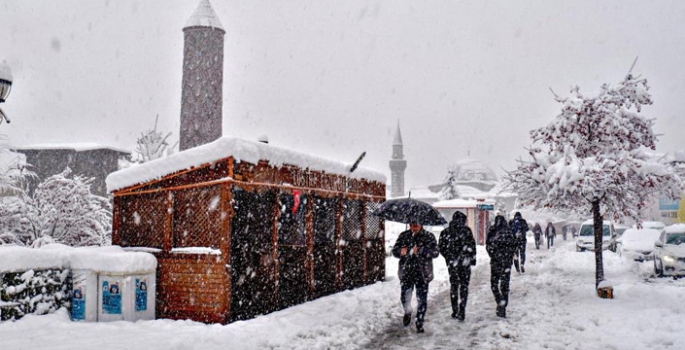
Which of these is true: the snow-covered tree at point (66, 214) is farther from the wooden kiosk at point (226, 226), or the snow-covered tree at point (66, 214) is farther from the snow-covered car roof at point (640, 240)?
the snow-covered car roof at point (640, 240)

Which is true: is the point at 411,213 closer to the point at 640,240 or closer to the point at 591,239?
the point at 640,240

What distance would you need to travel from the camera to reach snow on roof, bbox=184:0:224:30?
44219 millimetres

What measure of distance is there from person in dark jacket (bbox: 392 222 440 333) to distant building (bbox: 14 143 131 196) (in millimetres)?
45883

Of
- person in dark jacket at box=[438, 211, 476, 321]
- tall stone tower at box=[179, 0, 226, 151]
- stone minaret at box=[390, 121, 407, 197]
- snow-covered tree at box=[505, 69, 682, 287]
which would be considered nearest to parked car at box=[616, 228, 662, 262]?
snow-covered tree at box=[505, 69, 682, 287]

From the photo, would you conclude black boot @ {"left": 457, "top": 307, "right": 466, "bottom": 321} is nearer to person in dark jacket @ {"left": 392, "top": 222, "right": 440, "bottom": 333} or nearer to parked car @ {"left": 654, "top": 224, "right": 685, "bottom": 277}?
person in dark jacket @ {"left": 392, "top": 222, "right": 440, "bottom": 333}

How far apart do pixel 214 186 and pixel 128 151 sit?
154 feet

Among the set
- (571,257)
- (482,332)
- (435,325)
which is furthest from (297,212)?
(571,257)

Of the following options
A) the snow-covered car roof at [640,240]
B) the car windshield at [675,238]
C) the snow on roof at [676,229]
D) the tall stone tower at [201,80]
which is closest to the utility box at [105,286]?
the car windshield at [675,238]

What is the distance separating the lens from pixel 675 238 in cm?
1700

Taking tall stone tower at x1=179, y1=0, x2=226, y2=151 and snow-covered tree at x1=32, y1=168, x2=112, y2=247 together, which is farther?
tall stone tower at x1=179, y1=0, x2=226, y2=151

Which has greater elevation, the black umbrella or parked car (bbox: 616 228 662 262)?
the black umbrella

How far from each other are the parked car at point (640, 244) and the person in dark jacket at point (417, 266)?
1742cm

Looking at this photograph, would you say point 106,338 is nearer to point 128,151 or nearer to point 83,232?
point 83,232

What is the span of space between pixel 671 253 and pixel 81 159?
4845 centimetres
